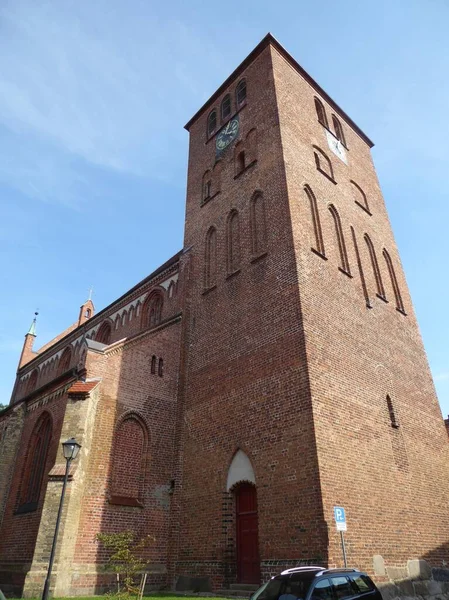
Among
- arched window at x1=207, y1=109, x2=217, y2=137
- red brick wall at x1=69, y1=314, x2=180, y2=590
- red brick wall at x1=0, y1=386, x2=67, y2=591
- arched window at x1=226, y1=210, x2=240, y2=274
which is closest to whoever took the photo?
red brick wall at x1=69, y1=314, x2=180, y2=590

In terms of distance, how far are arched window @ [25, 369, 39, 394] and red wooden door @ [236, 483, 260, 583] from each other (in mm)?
23844

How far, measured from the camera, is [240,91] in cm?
2142

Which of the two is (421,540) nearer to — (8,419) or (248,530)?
(248,530)

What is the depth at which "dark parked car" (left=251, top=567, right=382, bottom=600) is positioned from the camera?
668cm

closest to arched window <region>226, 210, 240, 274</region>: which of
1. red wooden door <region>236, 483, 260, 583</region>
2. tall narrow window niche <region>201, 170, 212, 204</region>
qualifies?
tall narrow window niche <region>201, 170, 212, 204</region>

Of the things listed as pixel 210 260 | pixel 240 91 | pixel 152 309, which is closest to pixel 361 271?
pixel 210 260

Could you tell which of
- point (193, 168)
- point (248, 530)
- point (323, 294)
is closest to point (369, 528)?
point (248, 530)

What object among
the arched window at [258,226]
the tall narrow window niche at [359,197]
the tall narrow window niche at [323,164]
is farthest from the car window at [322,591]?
the tall narrow window niche at [359,197]

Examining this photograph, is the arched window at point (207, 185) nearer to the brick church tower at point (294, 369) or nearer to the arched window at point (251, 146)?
the brick church tower at point (294, 369)

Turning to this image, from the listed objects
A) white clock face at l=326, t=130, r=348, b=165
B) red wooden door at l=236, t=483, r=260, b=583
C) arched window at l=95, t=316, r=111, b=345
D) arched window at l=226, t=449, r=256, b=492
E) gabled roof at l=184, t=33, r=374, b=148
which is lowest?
red wooden door at l=236, t=483, r=260, b=583

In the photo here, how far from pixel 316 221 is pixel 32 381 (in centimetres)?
2546

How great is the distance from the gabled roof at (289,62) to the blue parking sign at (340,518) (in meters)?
19.2

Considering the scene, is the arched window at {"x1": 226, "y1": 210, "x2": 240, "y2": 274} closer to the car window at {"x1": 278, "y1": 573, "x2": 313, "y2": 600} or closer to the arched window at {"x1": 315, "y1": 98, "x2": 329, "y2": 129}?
the arched window at {"x1": 315, "y1": 98, "x2": 329, "y2": 129}

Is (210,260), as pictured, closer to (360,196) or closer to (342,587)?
(360,196)
